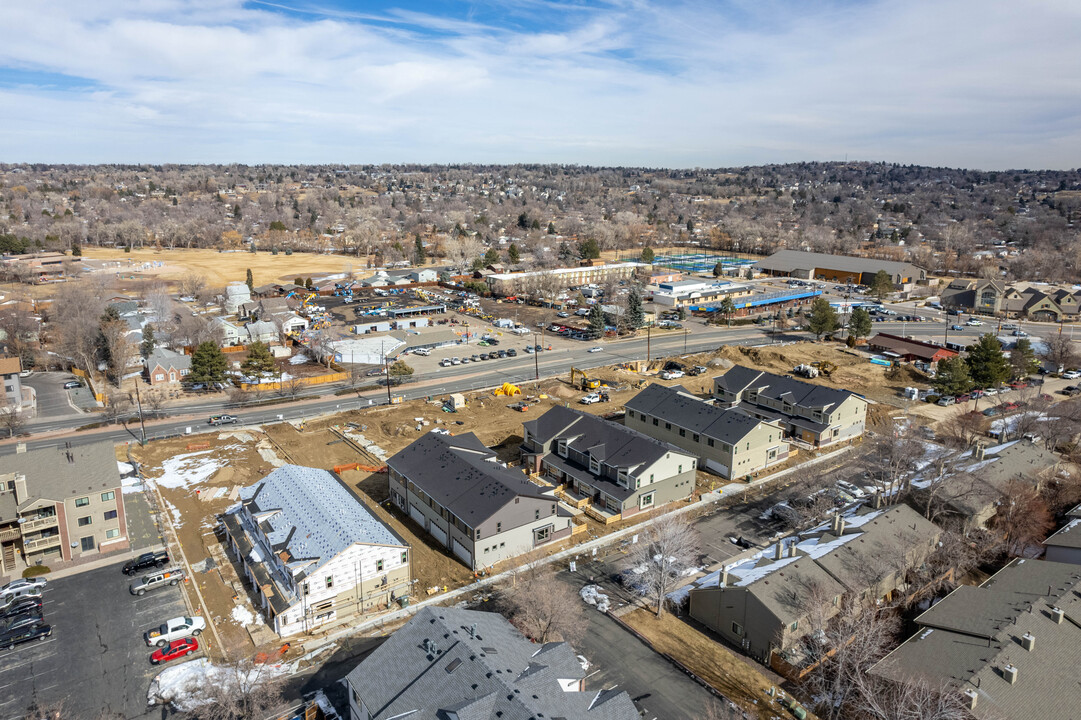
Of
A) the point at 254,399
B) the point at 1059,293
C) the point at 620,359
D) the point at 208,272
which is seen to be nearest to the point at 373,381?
the point at 254,399

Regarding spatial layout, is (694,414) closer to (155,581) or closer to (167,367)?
(155,581)

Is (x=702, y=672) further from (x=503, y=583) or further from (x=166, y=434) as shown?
(x=166, y=434)

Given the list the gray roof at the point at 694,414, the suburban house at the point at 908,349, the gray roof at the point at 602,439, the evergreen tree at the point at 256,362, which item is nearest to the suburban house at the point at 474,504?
the gray roof at the point at 602,439

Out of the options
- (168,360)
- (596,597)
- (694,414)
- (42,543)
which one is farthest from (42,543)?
(694,414)

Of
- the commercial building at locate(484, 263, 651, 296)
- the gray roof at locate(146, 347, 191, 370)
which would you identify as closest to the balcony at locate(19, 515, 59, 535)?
the gray roof at locate(146, 347, 191, 370)

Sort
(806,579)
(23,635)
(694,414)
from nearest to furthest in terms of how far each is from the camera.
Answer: (23,635) → (806,579) → (694,414)

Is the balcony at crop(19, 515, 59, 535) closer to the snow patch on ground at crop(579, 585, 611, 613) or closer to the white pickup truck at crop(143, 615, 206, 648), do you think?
the white pickup truck at crop(143, 615, 206, 648)

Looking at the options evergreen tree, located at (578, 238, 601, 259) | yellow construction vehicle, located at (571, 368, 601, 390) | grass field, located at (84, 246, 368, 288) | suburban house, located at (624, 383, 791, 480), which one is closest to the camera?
suburban house, located at (624, 383, 791, 480)
